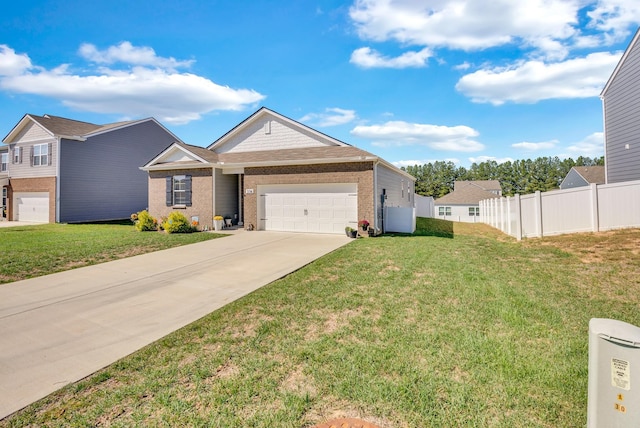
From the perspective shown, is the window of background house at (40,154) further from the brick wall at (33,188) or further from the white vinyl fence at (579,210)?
the white vinyl fence at (579,210)

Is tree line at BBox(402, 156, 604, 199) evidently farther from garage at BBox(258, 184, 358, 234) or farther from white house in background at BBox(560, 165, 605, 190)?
garage at BBox(258, 184, 358, 234)

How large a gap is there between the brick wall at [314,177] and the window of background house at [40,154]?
53.3 ft

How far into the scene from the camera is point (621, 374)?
6.15 feet

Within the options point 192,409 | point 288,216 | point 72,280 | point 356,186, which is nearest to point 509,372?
point 192,409

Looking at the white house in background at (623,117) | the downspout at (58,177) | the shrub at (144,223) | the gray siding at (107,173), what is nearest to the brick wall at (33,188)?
the downspout at (58,177)

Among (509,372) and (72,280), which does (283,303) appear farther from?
(72,280)

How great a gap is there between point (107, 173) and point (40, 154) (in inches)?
Answer: 163

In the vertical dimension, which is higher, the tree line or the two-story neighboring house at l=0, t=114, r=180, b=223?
the tree line

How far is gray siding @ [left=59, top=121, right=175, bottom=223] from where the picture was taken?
20.8m

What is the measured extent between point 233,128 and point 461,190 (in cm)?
3624

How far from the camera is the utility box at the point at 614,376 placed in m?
1.83

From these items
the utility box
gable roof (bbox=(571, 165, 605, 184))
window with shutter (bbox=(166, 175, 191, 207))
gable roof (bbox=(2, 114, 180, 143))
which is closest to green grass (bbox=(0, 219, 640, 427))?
the utility box

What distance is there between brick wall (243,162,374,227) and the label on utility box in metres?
11.5

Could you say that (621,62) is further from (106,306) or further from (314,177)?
(106,306)
